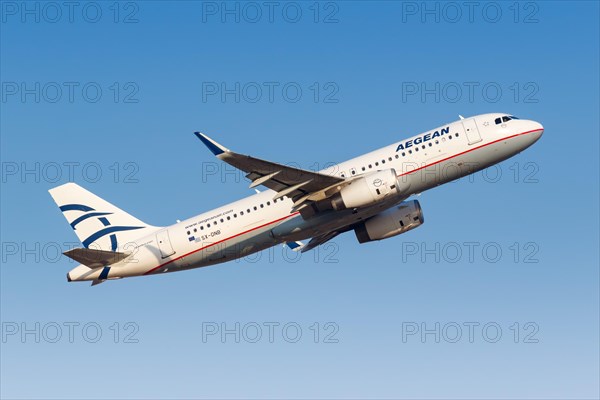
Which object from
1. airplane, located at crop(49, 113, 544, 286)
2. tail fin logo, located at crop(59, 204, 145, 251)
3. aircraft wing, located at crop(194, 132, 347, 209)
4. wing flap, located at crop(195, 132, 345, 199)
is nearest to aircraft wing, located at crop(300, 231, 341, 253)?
airplane, located at crop(49, 113, 544, 286)

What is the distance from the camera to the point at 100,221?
206ft

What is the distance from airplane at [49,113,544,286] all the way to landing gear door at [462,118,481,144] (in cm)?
6

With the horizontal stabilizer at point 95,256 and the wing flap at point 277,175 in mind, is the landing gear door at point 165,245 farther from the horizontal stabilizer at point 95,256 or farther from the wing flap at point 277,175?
the wing flap at point 277,175

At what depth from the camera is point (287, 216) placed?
2264 inches

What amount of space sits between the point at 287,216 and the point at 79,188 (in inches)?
632

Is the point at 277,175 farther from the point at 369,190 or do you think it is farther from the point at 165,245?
the point at 165,245

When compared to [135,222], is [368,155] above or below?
above

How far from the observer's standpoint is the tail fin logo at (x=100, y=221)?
62000 millimetres

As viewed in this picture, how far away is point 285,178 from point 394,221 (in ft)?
33.1

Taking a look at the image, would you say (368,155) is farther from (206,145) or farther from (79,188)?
(79,188)

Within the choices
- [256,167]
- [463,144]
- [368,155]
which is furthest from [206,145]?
[463,144]

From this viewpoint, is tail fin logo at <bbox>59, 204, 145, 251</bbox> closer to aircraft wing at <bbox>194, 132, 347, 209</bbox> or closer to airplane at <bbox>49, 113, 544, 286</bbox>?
airplane at <bbox>49, 113, 544, 286</bbox>

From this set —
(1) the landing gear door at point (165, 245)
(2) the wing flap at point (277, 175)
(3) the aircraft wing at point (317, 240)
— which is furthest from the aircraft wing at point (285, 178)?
(1) the landing gear door at point (165, 245)

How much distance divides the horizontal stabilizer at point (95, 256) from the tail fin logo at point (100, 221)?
178cm
